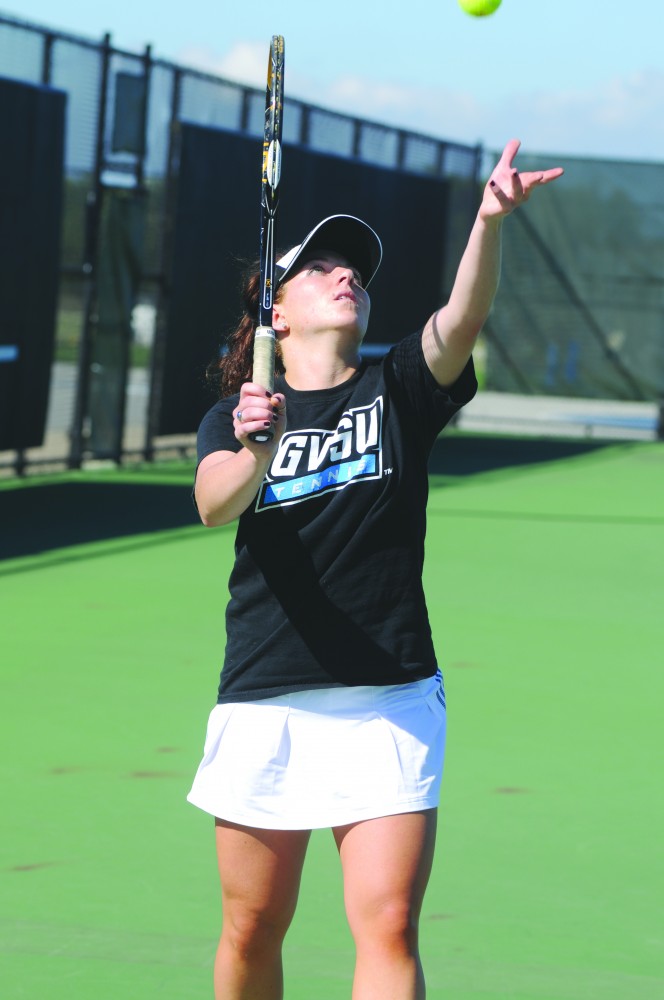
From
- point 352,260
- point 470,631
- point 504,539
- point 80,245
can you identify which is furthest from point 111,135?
point 352,260

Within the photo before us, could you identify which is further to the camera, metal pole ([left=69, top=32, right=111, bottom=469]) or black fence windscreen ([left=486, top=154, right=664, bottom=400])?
black fence windscreen ([left=486, top=154, right=664, bottom=400])

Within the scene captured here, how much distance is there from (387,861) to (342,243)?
3.97 feet

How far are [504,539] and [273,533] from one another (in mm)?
7866

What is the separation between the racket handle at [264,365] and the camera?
2.68 metres

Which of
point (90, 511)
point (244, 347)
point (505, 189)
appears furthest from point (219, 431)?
point (90, 511)

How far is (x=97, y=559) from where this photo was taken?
9.50 m

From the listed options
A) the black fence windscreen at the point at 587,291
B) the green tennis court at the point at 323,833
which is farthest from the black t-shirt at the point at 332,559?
the black fence windscreen at the point at 587,291

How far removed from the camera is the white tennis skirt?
9.35 ft

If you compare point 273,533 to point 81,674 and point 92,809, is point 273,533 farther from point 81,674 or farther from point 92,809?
point 81,674

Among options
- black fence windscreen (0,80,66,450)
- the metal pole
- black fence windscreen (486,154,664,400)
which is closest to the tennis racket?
black fence windscreen (0,80,66,450)

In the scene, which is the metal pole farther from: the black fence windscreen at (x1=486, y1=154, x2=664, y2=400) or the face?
the face

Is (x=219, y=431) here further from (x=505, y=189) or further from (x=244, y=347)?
(x=505, y=189)

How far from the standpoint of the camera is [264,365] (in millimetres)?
2801

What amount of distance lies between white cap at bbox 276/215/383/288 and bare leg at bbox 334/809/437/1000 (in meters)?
1.10
